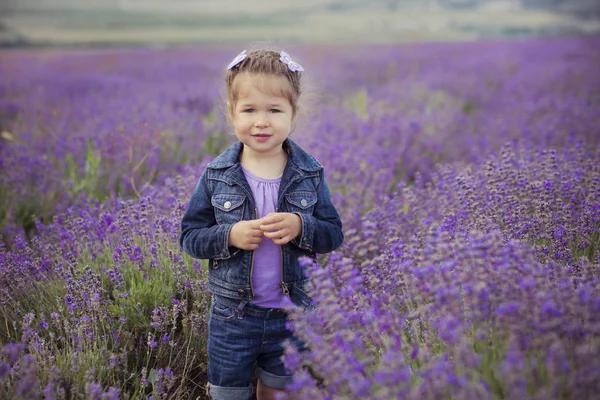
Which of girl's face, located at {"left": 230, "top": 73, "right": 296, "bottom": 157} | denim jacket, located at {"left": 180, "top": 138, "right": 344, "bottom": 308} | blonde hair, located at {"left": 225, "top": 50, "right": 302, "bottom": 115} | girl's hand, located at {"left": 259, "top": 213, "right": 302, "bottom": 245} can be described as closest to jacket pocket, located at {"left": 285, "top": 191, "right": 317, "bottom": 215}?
denim jacket, located at {"left": 180, "top": 138, "right": 344, "bottom": 308}

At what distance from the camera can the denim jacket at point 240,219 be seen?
191 cm

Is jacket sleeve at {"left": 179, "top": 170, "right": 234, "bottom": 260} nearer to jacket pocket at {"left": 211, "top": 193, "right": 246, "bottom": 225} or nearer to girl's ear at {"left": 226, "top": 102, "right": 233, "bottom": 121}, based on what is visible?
jacket pocket at {"left": 211, "top": 193, "right": 246, "bottom": 225}

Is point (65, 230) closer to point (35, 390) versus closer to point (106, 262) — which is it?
point (106, 262)

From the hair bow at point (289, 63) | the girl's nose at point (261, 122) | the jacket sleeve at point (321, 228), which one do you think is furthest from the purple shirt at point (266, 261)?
the hair bow at point (289, 63)

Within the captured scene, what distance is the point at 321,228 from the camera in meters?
1.94

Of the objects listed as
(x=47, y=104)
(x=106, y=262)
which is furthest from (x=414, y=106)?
(x=106, y=262)

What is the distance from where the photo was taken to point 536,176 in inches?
128

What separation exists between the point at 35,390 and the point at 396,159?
360 centimetres

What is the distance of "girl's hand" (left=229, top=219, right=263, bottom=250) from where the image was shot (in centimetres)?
180

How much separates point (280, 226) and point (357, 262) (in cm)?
131

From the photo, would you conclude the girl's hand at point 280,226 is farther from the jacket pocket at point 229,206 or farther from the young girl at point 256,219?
the jacket pocket at point 229,206

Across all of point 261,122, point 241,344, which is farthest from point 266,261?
point 261,122

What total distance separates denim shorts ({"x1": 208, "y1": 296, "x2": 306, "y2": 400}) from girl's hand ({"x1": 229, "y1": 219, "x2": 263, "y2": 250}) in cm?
25

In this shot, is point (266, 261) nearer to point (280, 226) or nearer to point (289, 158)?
point (280, 226)
